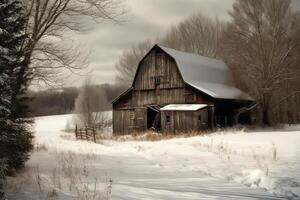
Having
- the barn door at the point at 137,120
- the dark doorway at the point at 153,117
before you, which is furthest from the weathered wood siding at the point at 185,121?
the barn door at the point at 137,120

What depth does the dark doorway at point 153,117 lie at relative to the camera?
33438 millimetres

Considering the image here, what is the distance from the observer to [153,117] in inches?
1403

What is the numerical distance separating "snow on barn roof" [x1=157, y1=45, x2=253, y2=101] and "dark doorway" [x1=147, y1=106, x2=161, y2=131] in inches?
154

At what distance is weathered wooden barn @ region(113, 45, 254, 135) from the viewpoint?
31562 mm

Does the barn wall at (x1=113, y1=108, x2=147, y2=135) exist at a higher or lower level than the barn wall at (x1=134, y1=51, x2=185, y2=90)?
lower

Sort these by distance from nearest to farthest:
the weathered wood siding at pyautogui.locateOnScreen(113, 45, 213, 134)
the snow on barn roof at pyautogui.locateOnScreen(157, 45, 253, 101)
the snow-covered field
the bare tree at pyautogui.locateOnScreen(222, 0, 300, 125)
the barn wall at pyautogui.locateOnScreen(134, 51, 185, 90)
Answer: the snow-covered field
the weathered wood siding at pyautogui.locateOnScreen(113, 45, 213, 134)
the snow on barn roof at pyautogui.locateOnScreen(157, 45, 253, 101)
the barn wall at pyautogui.locateOnScreen(134, 51, 185, 90)
the bare tree at pyautogui.locateOnScreen(222, 0, 300, 125)

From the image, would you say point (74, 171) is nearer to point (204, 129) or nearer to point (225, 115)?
point (204, 129)

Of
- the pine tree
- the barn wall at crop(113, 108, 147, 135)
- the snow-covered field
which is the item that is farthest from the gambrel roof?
the pine tree

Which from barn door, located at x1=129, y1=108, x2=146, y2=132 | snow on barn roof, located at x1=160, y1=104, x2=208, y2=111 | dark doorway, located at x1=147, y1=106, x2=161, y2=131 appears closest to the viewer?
snow on barn roof, located at x1=160, y1=104, x2=208, y2=111

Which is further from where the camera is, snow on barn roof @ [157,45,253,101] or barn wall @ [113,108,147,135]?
barn wall @ [113,108,147,135]

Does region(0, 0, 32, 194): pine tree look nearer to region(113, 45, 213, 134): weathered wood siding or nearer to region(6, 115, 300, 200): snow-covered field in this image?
region(6, 115, 300, 200): snow-covered field

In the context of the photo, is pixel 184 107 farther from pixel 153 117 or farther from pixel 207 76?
pixel 207 76

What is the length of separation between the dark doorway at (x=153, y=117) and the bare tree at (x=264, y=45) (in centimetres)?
940

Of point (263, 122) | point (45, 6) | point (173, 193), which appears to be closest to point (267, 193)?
point (173, 193)
